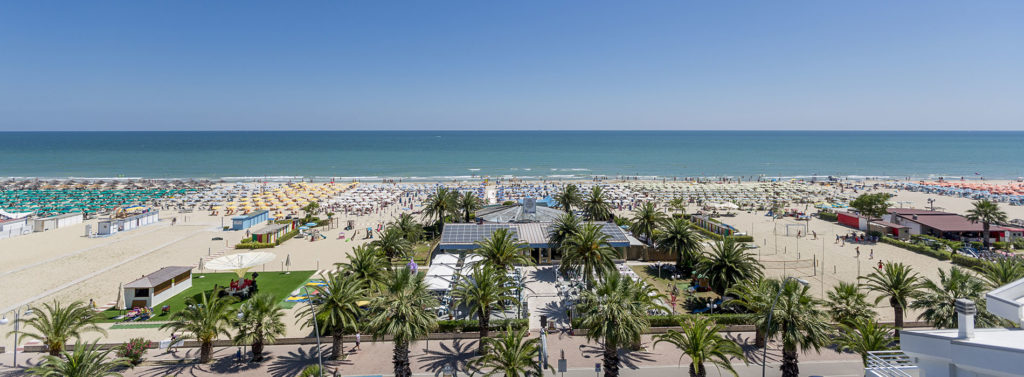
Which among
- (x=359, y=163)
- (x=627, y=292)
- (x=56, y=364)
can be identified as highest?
(x=359, y=163)

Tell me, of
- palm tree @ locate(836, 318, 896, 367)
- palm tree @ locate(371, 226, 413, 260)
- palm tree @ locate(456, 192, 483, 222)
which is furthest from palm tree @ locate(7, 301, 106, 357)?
palm tree @ locate(456, 192, 483, 222)

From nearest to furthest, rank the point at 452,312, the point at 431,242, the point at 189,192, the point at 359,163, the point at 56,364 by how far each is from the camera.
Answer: the point at 56,364 < the point at 452,312 < the point at 431,242 < the point at 189,192 < the point at 359,163

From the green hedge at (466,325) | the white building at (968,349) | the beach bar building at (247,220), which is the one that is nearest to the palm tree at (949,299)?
the white building at (968,349)

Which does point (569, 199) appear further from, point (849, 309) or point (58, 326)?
point (58, 326)

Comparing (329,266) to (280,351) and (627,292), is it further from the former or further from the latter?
(627,292)

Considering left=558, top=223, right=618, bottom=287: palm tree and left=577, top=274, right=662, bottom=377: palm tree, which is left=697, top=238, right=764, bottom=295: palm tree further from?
left=577, top=274, right=662, bottom=377: palm tree

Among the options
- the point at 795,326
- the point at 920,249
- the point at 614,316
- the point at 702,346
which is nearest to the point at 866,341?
the point at 795,326

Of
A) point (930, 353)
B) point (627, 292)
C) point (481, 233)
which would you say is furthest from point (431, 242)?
point (930, 353)

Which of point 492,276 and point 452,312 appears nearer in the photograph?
point 492,276
